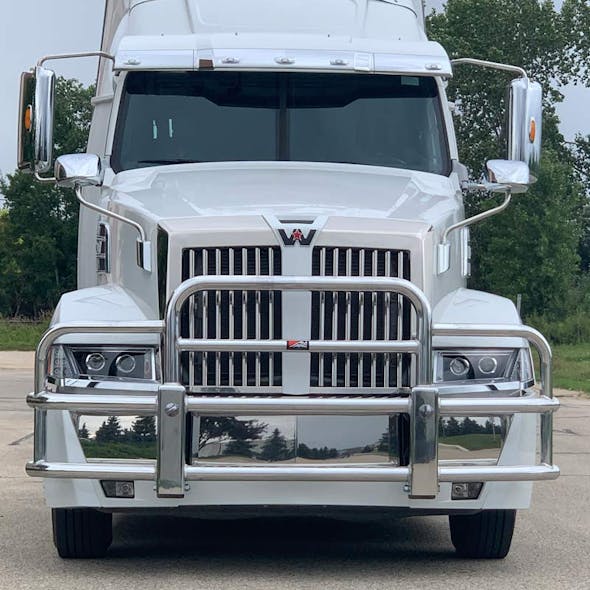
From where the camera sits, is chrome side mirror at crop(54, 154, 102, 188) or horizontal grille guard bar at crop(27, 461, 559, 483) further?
chrome side mirror at crop(54, 154, 102, 188)

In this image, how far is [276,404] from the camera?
6.68 metres

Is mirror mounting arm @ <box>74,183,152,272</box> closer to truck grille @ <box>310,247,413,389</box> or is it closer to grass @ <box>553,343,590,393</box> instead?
truck grille @ <box>310,247,413,389</box>

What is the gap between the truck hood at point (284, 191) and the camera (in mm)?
7496

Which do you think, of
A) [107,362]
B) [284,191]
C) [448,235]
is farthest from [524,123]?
[107,362]

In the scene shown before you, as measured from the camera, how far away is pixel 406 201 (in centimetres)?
792

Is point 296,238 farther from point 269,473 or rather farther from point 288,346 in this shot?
point 269,473

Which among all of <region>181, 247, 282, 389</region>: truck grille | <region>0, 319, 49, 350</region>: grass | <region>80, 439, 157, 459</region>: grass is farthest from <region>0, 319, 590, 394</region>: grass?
<region>80, 439, 157, 459</region>: grass

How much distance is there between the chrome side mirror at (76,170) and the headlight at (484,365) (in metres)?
2.35

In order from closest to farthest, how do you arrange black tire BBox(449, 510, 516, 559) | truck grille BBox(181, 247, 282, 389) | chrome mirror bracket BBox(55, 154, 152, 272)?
truck grille BBox(181, 247, 282, 389), black tire BBox(449, 510, 516, 559), chrome mirror bracket BBox(55, 154, 152, 272)

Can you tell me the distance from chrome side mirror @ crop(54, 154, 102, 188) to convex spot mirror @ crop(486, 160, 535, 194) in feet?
7.35

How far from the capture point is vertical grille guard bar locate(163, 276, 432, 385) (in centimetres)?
675

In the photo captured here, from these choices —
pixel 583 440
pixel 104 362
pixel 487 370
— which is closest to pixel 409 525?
pixel 487 370

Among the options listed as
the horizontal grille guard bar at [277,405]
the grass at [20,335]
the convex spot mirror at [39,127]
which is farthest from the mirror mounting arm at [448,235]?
the grass at [20,335]

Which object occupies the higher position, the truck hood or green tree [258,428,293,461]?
the truck hood
